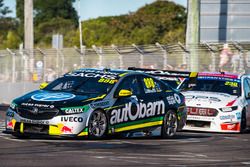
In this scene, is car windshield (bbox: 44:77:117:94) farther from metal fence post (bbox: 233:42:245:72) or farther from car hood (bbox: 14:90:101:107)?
metal fence post (bbox: 233:42:245:72)

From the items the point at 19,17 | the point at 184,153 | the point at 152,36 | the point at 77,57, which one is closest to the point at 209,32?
the point at 77,57

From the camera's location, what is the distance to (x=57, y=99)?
46.8ft

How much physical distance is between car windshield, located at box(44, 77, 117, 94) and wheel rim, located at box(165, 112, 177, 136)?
1.51 meters

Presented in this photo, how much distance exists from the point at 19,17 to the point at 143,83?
8342cm

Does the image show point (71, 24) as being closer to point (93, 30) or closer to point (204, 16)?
point (93, 30)

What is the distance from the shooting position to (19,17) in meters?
98.1

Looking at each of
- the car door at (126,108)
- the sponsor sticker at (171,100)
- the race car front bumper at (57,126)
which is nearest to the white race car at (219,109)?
the sponsor sticker at (171,100)

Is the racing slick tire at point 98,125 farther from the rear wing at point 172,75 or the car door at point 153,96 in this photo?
the rear wing at point 172,75

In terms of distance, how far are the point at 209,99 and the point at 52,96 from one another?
5006 mm

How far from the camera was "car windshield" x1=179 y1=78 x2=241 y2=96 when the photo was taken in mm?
19281

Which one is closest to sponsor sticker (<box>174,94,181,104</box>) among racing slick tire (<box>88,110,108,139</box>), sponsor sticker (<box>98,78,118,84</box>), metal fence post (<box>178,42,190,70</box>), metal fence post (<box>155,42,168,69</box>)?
sponsor sticker (<box>98,78,118,84</box>)

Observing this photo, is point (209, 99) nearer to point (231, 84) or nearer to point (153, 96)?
point (231, 84)

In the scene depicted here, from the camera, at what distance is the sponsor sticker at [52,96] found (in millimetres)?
14289

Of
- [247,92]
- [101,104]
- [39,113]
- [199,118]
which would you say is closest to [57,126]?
[39,113]
